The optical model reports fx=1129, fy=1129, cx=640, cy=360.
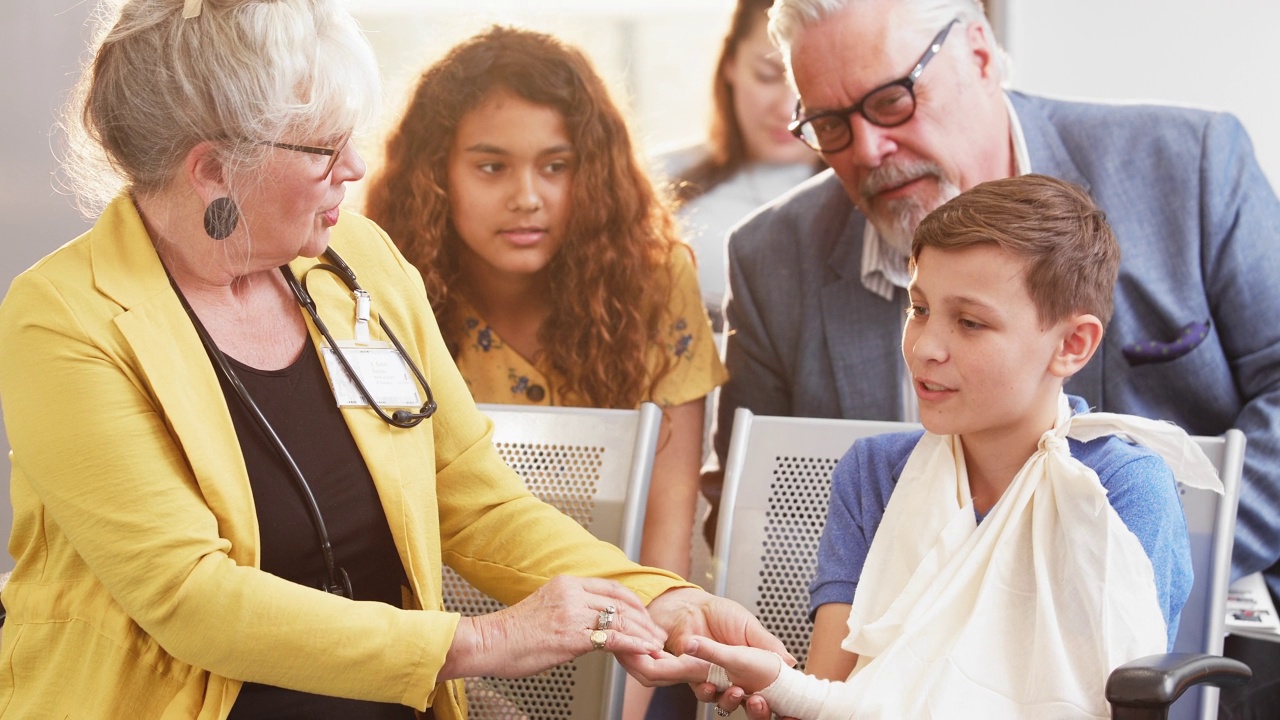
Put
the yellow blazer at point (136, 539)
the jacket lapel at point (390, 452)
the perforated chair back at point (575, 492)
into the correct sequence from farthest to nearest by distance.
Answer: the perforated chair back at point (575, 492) → the jacket lapel at point (390, 452) → the yellow blazer at point (136, 539)

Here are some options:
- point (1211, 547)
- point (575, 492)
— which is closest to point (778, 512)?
point (575, 492)

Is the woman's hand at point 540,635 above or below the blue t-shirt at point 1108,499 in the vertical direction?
below

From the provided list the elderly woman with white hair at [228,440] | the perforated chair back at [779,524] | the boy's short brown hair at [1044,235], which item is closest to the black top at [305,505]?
the elderly woman with white hair at [228,440]

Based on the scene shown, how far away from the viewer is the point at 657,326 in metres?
2.89

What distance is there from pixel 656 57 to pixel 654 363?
0.82m

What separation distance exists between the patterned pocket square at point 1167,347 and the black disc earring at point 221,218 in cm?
195

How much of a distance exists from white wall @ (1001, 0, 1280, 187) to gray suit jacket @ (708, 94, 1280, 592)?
0.13 metres

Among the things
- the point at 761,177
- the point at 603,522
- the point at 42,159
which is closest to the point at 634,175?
the point at 761,177

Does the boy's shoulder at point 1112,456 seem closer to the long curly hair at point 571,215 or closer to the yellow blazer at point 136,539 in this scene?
the yellow blazer at point 136,539

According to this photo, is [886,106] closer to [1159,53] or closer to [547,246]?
[1159,53]

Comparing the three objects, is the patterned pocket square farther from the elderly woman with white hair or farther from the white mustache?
the elderly woman with white hair

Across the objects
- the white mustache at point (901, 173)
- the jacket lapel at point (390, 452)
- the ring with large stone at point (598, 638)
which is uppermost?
the white mustache at point (901, 173)

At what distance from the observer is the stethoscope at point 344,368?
1662mm

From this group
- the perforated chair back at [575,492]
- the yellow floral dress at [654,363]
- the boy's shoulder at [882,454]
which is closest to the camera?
the boy's shoulder at [882,454]
